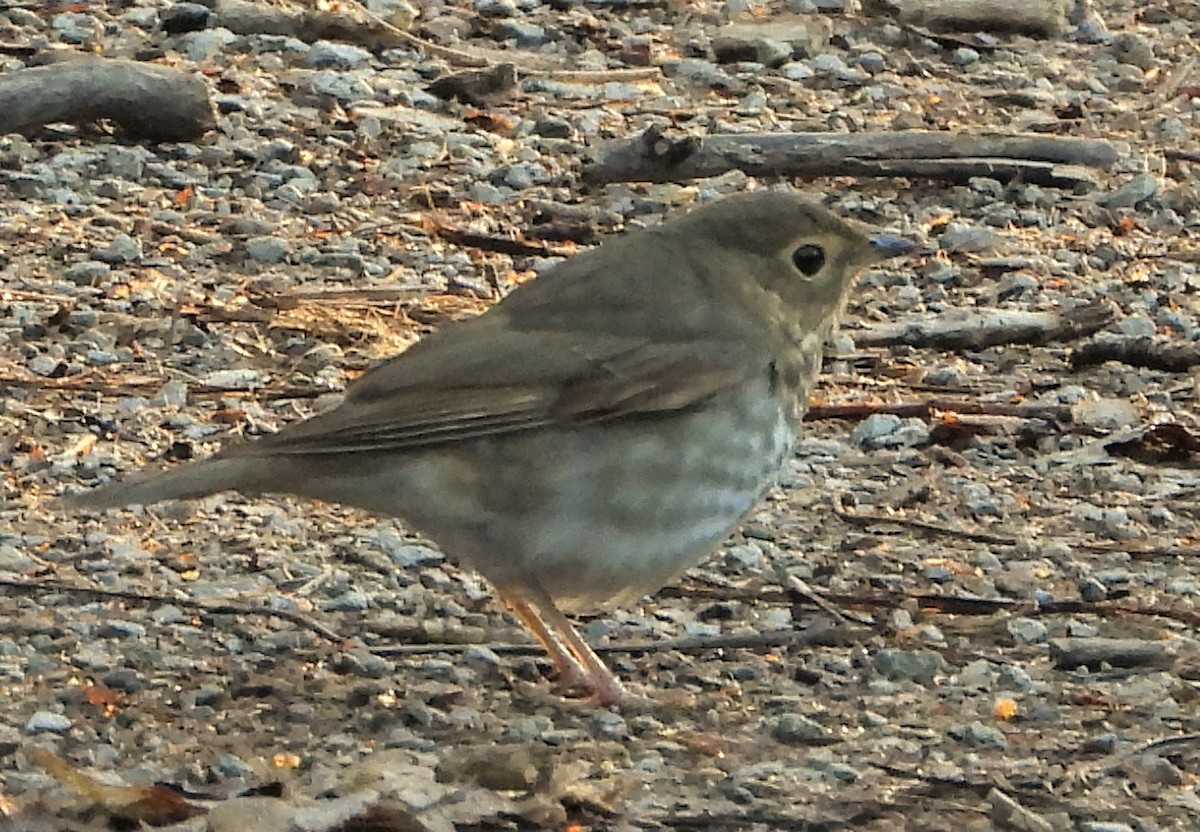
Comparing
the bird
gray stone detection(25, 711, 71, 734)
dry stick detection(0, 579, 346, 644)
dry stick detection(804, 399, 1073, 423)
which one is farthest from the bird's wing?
dry stick detection(804, 399, 1073, 423)

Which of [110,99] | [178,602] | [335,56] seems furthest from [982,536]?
[335,56]

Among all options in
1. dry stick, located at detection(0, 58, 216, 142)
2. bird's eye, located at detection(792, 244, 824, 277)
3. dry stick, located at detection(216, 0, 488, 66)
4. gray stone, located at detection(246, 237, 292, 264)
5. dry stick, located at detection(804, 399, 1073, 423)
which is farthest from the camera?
dry stick, located at detection(216, 0, 488, 66)

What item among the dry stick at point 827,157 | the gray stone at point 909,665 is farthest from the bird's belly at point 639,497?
the dry stick at point 827,157

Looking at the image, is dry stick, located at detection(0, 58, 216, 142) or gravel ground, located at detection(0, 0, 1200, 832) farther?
dry stick, located at detection(0, 58, 216, 142)

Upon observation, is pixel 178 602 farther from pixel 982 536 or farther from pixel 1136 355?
pixel 1136 355

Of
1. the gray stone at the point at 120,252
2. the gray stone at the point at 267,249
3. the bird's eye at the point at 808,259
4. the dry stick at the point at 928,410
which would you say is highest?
the bird's eye at the point at 808,259

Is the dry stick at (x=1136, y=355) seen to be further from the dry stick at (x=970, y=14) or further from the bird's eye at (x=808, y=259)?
the dry stick at (x=970, y=14)

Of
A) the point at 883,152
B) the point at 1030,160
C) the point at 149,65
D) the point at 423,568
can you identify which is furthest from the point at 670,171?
the point at 423,568

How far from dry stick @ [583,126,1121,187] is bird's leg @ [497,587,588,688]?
9.12 ft

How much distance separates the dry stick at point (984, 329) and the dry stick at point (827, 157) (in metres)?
0.85

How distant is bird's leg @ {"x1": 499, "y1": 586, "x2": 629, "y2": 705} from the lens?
4812mm

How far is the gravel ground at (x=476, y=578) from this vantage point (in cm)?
445

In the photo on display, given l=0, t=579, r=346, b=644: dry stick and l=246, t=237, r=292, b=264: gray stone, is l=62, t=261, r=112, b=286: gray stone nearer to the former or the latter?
l=246, t=237, r=292, b=264: gray stone

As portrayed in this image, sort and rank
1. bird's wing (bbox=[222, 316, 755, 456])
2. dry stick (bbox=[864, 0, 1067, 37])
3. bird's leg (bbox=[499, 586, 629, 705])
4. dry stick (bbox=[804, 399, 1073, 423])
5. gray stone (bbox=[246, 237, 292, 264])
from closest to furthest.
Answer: bird's wing (bbox=[222, 316, 755, 456]) → bird's leg (bbox=[499, 586, 629, 705]) → dry stick (bbox=[804, 399, 1073, 423]) → gray stone (bbox=[246, 237, 292, 264]) → dry stick (bbox=[864, 0, 1067, 37])
